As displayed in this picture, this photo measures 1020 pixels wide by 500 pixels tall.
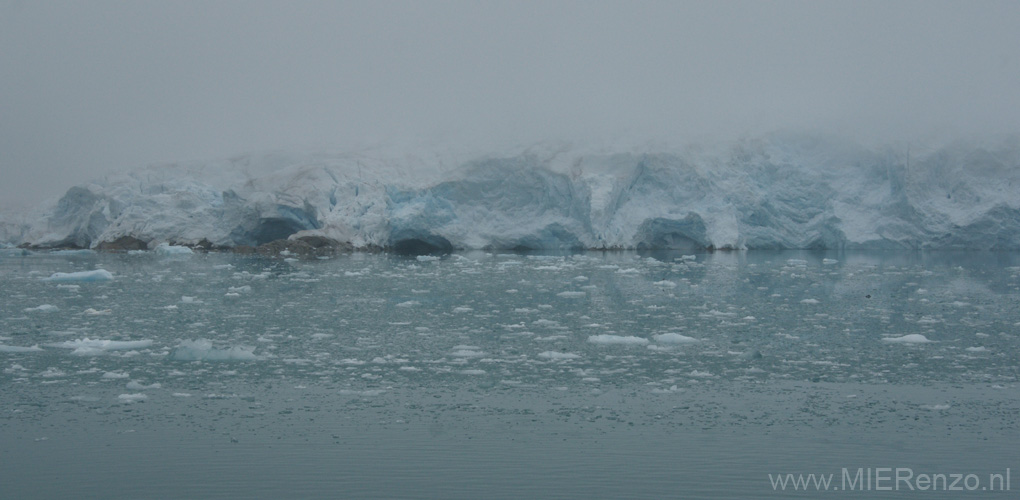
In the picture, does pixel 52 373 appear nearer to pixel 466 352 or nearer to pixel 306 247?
pixel 466 352

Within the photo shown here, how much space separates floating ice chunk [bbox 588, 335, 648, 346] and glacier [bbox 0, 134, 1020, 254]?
16.4m

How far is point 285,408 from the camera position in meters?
5.95

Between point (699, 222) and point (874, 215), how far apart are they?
5729 millimetres

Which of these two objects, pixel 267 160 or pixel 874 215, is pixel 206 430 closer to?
pixel 874 215

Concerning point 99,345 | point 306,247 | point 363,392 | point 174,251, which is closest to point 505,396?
point 363,392

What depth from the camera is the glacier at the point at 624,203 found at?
25125mm

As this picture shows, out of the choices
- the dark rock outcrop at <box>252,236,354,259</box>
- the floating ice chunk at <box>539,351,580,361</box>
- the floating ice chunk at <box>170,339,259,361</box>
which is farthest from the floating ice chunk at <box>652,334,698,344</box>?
the dark rock outcrop at <box>252,236,354,259</box>

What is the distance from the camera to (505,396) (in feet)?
20.8

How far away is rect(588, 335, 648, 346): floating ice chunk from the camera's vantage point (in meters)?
8.53

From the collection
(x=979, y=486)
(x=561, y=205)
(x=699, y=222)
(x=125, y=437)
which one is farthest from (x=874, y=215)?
(x=125, y=437)

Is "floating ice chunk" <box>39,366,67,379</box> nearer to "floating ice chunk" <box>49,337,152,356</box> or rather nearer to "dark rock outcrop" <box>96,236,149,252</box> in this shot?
"floating ice chunk" <box>49,337,152,356</box>

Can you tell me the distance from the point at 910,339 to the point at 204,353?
23.3ft

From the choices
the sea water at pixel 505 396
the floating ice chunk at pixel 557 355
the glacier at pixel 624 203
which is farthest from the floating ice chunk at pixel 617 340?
the glacier at pixel 624 203

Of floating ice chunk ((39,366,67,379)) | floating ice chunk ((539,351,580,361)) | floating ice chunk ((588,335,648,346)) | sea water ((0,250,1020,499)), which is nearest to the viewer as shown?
sea water ((0,250,1020,499))
